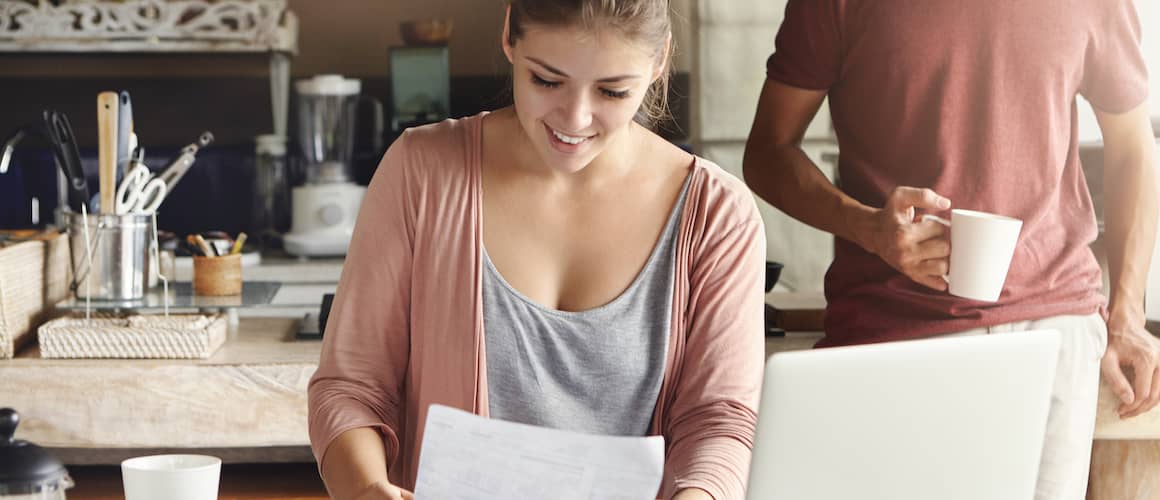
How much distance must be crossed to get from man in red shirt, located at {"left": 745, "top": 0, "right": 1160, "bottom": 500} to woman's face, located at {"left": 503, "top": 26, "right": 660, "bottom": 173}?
0.53 metres

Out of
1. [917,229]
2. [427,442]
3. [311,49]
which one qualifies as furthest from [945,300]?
[311,49]

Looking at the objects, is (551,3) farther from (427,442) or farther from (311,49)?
(311,49)

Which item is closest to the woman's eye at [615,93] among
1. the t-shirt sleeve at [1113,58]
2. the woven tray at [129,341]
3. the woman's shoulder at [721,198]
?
the woman's shoulder at [721,198]

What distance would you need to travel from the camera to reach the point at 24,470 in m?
0.89

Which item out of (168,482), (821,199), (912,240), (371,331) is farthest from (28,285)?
(912,240)

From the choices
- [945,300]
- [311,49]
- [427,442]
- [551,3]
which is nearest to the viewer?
[427,442]

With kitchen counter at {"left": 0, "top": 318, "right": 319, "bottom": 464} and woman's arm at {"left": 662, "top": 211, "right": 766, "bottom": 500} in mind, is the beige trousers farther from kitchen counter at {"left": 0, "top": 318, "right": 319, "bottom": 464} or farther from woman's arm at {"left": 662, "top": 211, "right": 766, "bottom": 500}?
kitchen counter at {"left": 0, "top": 318, "right": 319, "bottom": 464}

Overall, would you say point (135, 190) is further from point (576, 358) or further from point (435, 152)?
point (576, 358)

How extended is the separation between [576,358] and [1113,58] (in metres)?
0.96

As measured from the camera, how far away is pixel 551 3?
1093mm

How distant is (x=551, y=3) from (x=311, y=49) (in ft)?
7.61

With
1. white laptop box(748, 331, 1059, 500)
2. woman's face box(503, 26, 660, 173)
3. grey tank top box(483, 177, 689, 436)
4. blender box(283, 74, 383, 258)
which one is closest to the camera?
white laptop box(748, 331, 1059, 500)

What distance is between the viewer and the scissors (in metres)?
2.09

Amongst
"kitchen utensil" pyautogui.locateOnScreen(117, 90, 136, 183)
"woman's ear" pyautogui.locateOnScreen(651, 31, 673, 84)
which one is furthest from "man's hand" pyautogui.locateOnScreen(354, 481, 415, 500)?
"kitchen utensil" pyautogui.locateOnScreen(117, 90, 136, 183)
